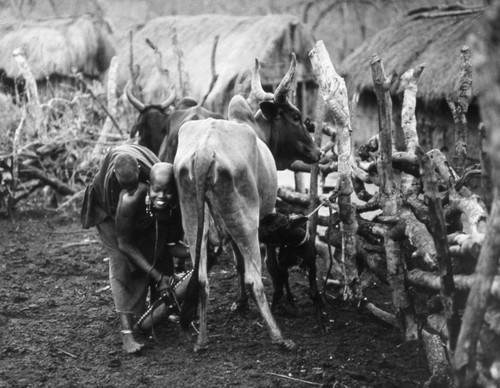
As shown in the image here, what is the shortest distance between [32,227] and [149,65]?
21.9 feet

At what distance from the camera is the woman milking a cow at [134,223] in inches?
214

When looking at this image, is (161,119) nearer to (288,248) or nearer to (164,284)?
(288,248)

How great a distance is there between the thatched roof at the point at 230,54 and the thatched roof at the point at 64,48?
0.81 m

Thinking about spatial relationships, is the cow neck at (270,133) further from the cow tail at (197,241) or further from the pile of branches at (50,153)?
the pile of branches at (50,153)

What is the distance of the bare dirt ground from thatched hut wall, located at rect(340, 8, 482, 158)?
435 cm

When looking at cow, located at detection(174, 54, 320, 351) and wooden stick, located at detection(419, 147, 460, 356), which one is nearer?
wooden stick, located at detection(419, 147, 460, 356)

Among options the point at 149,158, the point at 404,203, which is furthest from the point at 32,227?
the point at 404,203

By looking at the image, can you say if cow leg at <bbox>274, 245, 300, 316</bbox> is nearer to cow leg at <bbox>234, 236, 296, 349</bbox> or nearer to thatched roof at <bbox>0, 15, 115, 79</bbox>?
cow leg at <bbox>234, 236, 296, 349</bbox>

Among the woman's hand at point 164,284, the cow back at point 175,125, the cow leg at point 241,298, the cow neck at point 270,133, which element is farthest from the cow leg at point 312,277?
the cow back at point 175,125

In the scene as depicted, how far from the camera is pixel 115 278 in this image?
19.0ft

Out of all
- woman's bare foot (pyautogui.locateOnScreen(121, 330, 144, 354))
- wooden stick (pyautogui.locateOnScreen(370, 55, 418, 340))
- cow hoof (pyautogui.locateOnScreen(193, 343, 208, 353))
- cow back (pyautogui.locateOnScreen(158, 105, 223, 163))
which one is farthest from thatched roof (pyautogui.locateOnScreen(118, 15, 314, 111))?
cow hoof (pyautogui.locateOnScreen(193, 343, 208, 353))

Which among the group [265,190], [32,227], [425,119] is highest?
[265,190]

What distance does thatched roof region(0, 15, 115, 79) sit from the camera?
56.0 feet

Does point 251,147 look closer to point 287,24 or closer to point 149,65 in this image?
point 287,24
